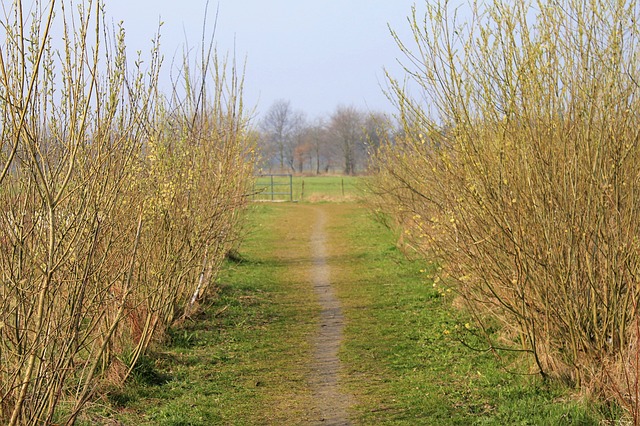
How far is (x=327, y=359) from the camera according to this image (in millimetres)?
8664

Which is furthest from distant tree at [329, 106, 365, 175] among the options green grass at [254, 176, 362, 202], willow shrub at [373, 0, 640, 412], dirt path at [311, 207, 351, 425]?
willow shrub at [373, 0, 640, 412]

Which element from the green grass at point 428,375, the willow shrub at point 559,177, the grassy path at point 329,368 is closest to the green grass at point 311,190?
the grassy path at point 329,368

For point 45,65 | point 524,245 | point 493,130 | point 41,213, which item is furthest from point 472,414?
point 45,65

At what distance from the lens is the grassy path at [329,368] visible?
6574 millimetres

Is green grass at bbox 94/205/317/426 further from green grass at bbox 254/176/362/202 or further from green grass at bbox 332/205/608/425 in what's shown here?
green grass at bbox 254/176/362/202

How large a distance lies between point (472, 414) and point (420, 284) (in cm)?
684

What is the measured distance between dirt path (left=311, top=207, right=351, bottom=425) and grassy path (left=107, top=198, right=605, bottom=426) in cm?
2

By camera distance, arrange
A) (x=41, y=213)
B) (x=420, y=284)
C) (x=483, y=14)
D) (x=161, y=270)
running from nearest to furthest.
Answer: (x=41, y=213) → (x=483, y=14) → (x=161, y=270) → (x=420, y=284)

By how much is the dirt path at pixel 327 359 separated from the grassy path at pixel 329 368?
2cm

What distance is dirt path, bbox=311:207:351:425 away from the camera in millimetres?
6762

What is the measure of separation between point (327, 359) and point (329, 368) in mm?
376

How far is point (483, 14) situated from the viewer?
22.6 ft

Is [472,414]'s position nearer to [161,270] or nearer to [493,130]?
[493,130]

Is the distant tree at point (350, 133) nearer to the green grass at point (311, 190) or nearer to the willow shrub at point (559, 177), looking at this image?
the green grass at point (311, 190)
